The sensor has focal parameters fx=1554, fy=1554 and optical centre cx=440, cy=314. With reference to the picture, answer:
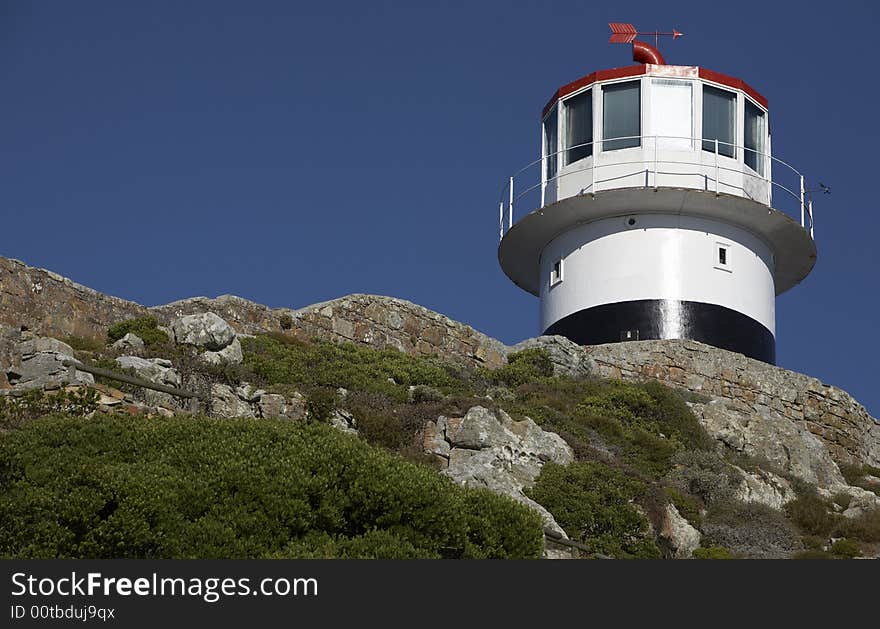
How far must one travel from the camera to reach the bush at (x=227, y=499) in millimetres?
14023

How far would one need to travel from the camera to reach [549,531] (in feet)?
58.2

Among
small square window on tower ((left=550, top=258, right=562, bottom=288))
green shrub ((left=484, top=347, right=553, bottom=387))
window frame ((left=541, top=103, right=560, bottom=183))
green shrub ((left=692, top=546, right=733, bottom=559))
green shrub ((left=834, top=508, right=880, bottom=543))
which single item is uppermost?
window frame ((left=541, top=103, right=560, bottom=183))

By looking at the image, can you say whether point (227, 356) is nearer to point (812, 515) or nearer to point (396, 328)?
point (396, 328)

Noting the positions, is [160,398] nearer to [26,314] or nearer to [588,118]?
[26,314]

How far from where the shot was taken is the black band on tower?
98.4 feet

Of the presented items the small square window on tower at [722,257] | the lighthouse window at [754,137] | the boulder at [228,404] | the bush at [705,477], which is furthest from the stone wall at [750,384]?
the boulder at [228,404]

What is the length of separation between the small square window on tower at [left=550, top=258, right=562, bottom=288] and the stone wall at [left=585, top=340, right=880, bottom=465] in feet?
8.14

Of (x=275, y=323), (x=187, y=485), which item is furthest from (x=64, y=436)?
(x=275, y=323)

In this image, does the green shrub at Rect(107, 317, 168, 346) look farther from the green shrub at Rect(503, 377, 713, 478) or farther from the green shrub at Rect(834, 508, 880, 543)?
the green shrub at Rect(834, 508, 880, 543)

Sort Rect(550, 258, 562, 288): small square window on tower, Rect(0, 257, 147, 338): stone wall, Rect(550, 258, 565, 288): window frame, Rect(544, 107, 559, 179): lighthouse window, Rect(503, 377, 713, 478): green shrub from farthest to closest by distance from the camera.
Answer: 1. Rect(544, 107, 559, 179): lighthouse window
2. Rect(550, 258, 562, 288): small square window on tower
3. Rect(550, 258, 565, 288): window frame
4. Rect(503, 377, 713, 478): green shrub
5. Rect(0, 257, 147, 338): stone wall

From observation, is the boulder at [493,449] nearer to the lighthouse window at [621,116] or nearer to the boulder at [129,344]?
the boulder at [129,344]

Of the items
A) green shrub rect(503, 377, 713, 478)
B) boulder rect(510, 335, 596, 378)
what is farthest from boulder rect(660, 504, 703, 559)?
boulder rect(510, 335, 596, 378)

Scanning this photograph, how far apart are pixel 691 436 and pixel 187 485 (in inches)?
481

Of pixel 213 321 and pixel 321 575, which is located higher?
pixel 213 321
